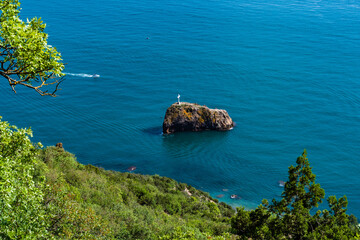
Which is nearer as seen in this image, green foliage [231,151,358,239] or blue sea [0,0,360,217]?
green foliage [231,151,358,239]

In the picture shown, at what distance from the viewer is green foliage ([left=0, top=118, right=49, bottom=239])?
532 inches

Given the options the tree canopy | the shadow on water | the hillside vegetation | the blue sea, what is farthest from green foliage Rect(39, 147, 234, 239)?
the shadow on water

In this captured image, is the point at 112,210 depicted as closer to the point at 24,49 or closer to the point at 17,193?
the point at 17,193

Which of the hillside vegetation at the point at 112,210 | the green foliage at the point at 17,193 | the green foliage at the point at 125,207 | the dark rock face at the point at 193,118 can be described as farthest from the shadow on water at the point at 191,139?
the green foliage at the point at 17,193

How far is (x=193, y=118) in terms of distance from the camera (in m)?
85.8

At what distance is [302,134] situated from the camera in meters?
85.8

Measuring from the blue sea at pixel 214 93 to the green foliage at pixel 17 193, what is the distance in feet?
167

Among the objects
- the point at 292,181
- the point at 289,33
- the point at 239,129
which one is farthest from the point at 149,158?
the point at 289,33

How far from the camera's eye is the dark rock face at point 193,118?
280ft

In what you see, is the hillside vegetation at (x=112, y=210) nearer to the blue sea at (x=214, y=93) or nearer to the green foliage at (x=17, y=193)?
the green foliage at (x=17, y=193)

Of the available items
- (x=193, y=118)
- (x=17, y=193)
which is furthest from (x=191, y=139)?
(x=17, y=193)

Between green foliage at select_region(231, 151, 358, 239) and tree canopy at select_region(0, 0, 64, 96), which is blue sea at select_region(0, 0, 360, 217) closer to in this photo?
green foliage at select_region(231, 151, 358, 239)

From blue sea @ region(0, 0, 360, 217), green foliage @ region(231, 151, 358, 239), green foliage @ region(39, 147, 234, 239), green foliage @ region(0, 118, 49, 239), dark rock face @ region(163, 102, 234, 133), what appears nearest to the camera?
green foliage @ region(0, 118, 49, 239)

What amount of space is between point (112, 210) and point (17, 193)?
64.1ft
